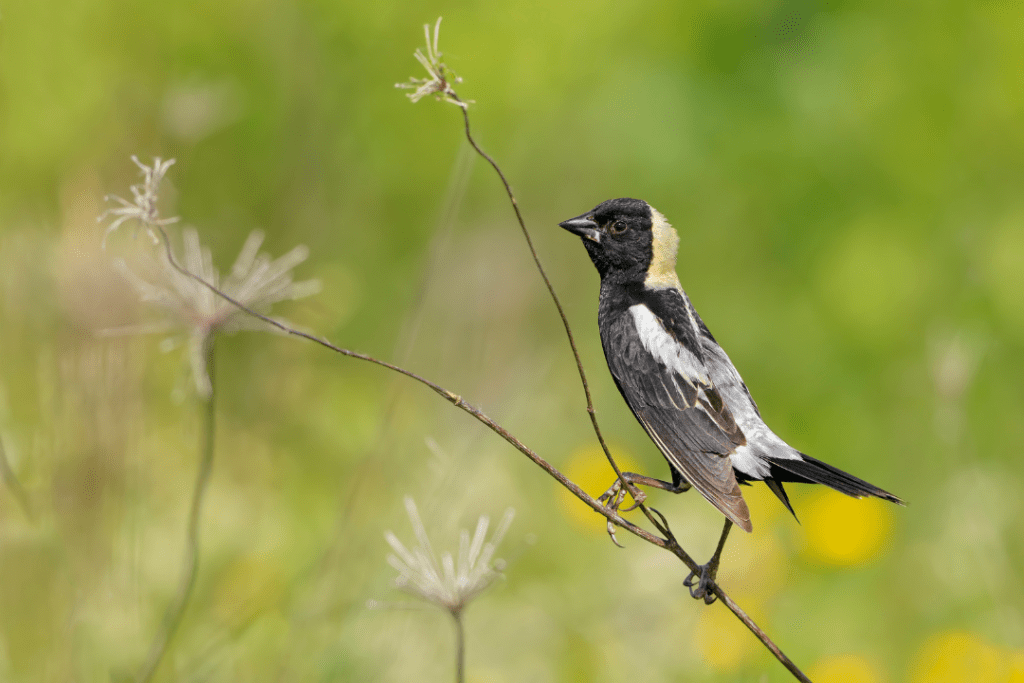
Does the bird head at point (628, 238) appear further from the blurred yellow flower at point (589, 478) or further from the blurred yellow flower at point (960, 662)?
the blurred yellow flower at point (960, 662)

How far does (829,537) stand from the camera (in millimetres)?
3455

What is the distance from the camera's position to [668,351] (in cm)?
230

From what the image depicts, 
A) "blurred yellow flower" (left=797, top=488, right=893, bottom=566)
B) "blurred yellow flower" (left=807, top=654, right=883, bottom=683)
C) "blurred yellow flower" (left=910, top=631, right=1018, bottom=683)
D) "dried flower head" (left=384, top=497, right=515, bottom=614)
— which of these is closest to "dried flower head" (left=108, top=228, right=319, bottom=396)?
"dried flower head" (left=384, top=497, right=515, bottom=614)

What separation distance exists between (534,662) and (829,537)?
4.57 ft

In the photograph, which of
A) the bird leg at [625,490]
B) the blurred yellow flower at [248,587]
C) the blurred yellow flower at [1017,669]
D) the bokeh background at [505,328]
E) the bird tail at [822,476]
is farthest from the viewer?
the blurred yellow flower at [248,587]

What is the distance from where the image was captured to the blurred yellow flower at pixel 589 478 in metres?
3.35

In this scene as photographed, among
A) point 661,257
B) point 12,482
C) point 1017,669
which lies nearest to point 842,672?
point 1017,669

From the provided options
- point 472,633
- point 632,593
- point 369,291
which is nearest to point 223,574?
point 472,633

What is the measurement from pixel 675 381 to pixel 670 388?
0.09 ft

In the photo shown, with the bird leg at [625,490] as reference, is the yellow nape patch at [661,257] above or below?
above

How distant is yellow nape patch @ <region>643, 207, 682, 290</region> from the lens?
Answer: 8.26ft

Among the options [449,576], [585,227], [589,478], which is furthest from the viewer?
[589,478]

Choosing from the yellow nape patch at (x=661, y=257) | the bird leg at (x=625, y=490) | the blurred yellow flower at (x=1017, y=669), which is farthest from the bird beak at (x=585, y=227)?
the blurred yellow flower at (x=1017, y=669)

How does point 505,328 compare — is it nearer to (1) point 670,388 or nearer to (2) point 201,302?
(1) point 670,388
